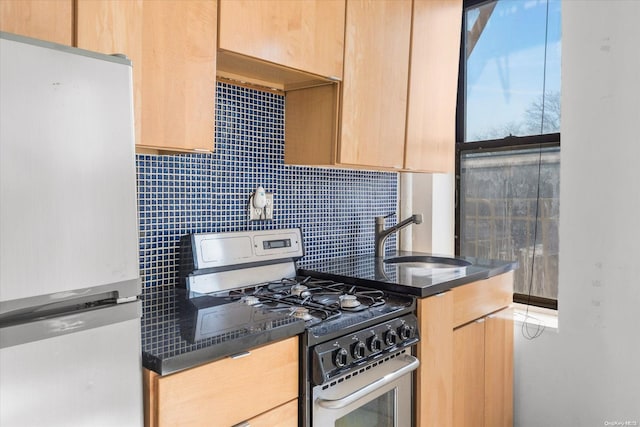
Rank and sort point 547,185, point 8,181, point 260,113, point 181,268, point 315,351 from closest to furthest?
point 8,181 → point 315,351 → point 181,268 → point 260,113 → point 547,185

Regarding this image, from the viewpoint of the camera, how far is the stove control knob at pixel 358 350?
1.38m

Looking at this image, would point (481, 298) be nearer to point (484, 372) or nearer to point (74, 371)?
point (484, 372)

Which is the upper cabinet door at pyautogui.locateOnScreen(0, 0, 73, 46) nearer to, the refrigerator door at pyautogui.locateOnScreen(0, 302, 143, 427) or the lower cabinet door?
the refrigerator door at pyautogui.locateOnScreen(0, 302, 143, 427)

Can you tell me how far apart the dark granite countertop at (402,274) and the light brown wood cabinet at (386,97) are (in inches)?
18.2

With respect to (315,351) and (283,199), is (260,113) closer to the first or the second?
(283,199)

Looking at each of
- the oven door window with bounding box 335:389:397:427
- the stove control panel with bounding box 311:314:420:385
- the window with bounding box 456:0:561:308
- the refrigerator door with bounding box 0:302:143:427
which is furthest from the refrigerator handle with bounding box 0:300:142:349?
the window with bounding box 456:0:561:308

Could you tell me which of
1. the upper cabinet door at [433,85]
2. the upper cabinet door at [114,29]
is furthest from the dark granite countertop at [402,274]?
the upper cabinet door at [114,29]

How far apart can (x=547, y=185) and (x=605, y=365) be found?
2.97 ft

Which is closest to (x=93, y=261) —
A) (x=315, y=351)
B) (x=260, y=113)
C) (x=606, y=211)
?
(x=315, y=351)

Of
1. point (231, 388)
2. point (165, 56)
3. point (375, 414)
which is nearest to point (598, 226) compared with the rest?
point (375, 414)

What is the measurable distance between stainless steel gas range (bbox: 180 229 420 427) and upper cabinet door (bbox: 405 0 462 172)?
779 mm

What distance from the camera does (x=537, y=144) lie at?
2463 millimetres

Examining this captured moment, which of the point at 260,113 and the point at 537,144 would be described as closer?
the point at 260,113

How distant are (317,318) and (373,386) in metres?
0.28
